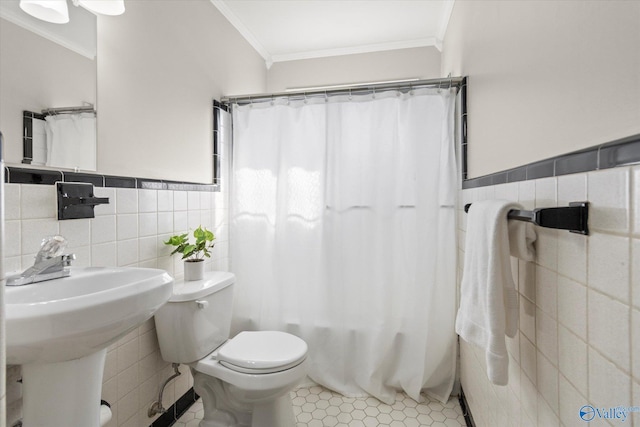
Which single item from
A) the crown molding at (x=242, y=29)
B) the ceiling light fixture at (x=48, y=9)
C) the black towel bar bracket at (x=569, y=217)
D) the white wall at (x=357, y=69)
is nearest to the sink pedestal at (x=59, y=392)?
the ceiling light fixture at (x=48, y=9)

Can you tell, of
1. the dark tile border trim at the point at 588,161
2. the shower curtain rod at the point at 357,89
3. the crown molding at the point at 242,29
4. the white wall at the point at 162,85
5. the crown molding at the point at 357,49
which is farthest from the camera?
the crown molding at the point at 357,49

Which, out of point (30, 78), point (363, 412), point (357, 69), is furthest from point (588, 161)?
point (357, 69)

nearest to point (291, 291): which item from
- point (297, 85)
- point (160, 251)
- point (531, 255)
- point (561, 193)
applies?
point (160, 251)

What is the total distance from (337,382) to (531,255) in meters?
1.49

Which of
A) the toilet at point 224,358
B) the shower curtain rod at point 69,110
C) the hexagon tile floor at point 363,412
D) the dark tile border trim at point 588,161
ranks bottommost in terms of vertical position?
the hexagon tile floor at point 363,412

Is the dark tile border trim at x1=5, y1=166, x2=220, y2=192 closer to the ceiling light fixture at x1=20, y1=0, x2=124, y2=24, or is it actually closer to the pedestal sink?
the pedestal sink

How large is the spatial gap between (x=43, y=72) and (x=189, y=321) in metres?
1.11

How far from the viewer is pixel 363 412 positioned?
176 centimetres

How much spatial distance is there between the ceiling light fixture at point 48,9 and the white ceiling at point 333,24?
112 cm

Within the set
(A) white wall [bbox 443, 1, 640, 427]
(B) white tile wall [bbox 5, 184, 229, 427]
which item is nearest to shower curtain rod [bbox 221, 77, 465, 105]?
(A) white wall [bbox 443, 1, 640, 427]

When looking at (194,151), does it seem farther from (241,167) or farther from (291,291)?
(291,291)

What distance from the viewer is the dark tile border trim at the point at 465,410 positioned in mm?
1603

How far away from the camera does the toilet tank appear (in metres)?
1.45

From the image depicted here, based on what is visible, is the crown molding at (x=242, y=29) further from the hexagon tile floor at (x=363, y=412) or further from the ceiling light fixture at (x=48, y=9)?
the hexagon tile floor at (x=363, y=412)
